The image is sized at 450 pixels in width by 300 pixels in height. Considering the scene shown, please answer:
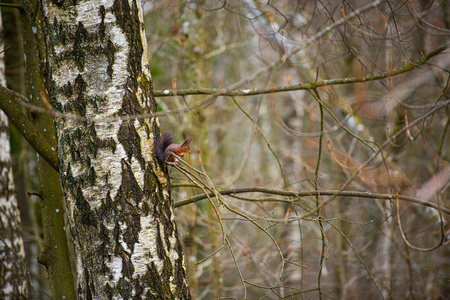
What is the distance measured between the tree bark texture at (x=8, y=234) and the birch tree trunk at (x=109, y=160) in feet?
5.21

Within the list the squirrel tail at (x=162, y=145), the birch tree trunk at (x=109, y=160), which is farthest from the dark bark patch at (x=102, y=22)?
the squirrel tail at (x=162, y=145)

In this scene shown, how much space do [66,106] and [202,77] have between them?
3687 millimetres

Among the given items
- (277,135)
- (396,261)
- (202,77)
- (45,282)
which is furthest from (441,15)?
(45,282)

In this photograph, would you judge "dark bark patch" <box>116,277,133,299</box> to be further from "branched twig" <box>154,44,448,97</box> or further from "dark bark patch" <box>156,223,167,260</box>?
"branched twig" <box>154,44,448,97</box>

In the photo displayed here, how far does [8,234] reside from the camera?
2936mm

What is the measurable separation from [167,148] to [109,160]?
0.28m

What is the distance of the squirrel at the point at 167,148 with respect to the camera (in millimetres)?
1701

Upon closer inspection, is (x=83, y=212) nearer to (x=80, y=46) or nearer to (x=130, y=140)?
(x=130, y=140)

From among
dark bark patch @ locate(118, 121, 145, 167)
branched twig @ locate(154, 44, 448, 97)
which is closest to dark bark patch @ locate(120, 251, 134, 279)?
dark bark patch @ locate(118, 121, 145, 167)

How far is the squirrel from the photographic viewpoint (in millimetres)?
1701

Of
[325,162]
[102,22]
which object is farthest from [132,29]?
[325,162]

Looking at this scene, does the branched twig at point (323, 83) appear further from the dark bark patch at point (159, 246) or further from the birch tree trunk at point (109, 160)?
the dark bark patch at point (159, 246)

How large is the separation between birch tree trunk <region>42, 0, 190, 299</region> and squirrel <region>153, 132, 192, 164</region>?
4cm

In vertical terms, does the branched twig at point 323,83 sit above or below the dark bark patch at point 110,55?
above
